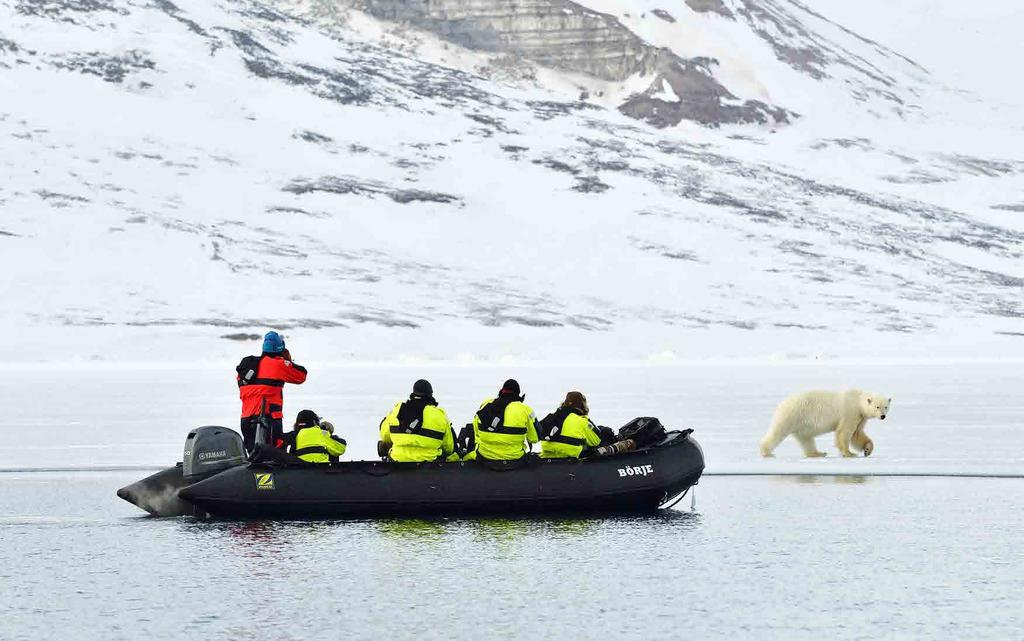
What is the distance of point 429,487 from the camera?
19000 mm

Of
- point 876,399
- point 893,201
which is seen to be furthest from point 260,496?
point 893,201

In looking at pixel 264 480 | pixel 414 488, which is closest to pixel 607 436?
pixel 414 488

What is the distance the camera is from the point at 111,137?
156125mm

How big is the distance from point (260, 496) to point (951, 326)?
115145mm

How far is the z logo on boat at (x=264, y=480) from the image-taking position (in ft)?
62.7

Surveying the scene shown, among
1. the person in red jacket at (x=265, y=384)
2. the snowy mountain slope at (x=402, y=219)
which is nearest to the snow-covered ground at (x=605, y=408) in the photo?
the person in red jacket at (x=265, y=384)

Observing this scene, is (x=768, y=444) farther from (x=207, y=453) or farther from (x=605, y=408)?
(x=605, y=408)

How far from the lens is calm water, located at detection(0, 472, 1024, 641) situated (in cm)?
1284

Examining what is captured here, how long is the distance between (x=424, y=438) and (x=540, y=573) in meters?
4.41

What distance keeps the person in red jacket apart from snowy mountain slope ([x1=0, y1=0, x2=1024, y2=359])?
84790 millimetres

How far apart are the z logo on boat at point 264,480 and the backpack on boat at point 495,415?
2.71 m

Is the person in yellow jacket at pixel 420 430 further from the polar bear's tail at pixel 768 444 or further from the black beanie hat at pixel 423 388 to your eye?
the polar bear's tail at pixel 768 444

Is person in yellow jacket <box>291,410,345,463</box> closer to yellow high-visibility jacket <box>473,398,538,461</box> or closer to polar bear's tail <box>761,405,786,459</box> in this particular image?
yellow high-visibility jacket <box>473,398,538,461</box>

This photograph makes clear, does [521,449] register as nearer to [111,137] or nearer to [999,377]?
[999,377]
